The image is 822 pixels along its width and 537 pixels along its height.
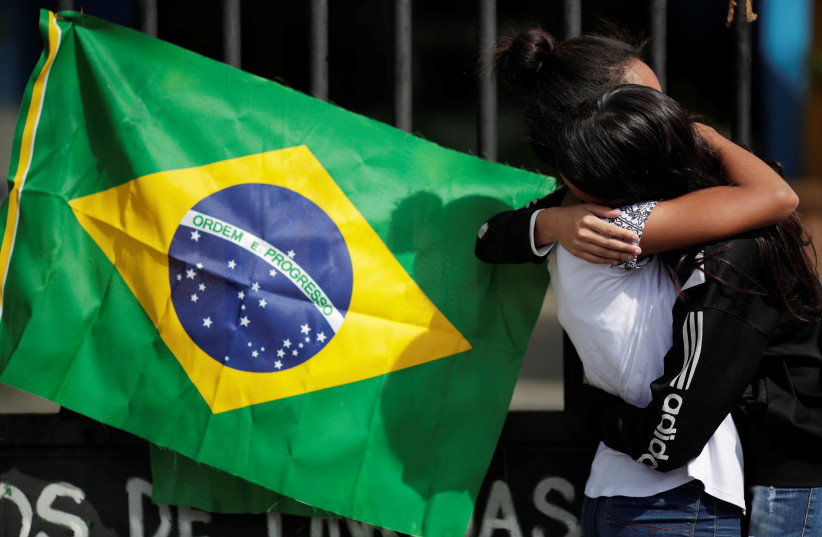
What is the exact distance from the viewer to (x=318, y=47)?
7.69 ft

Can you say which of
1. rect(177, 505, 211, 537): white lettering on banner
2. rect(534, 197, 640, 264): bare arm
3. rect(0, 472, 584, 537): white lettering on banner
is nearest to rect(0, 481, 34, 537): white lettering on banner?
rect(0, 472, 584, 537): white lettering on banner

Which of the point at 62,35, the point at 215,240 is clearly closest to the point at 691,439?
the point at 215,240

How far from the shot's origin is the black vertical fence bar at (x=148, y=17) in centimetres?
237

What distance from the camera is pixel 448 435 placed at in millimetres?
2205

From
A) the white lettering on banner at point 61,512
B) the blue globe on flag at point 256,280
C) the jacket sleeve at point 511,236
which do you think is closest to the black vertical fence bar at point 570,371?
the jacket sleeve at point 511,236

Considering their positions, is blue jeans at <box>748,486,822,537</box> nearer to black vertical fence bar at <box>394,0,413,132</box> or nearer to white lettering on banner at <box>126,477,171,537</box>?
black vertical fence bar at <box>394,0,413,132</box>

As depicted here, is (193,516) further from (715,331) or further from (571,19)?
(571,19)

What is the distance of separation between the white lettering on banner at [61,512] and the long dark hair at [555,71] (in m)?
1.53

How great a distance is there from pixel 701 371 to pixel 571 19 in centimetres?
115

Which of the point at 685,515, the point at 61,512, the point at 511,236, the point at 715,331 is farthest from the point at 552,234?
the point at 61,512

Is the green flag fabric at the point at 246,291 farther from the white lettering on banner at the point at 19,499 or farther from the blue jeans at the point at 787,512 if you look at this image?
the blue jeans at the point at 787,512

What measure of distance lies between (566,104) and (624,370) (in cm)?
57

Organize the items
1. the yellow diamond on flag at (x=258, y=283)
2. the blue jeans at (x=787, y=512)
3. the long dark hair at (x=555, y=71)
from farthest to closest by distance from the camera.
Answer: the yellow diamond on flag at (x=258, y=283) → the long dark hair at (x=555, y=71) → the blue jeans at (x=787, y=512)

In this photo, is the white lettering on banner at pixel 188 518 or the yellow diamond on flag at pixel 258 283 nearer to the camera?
the yellow diamond on flag at pixel 258 283
